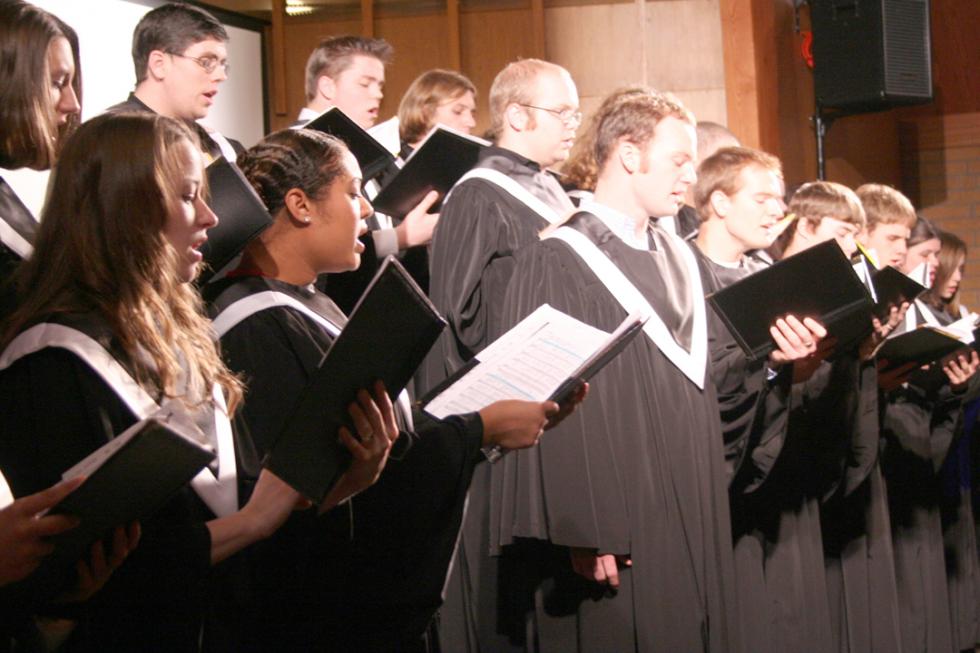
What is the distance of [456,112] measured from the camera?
5.28m

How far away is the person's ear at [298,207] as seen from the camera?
257cm

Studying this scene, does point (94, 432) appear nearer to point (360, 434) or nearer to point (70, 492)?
point (70, 492)

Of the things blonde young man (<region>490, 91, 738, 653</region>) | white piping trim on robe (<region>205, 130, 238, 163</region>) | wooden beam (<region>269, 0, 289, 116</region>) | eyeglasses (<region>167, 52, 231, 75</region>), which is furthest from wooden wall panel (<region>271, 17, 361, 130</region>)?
blonde young man (<region>490, 91, 738, 653</region>)

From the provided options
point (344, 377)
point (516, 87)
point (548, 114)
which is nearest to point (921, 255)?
point (548, 114)

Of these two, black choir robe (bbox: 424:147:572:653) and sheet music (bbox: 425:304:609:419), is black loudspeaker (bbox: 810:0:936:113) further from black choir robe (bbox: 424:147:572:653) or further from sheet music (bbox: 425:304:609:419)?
sheet music (bbox: 425:304:609:419)

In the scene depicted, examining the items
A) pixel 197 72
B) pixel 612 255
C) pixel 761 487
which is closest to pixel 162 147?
pixel 612 255

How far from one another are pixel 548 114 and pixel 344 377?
9.30 ft

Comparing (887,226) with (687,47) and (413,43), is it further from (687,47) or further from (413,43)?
(413,43)

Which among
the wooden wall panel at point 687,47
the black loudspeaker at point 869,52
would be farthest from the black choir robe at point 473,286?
the black loudspeaker at point 869,52

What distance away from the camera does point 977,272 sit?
30.9 feet

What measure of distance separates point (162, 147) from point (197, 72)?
2.21m

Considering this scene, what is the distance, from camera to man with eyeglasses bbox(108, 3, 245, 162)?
13.5 feet

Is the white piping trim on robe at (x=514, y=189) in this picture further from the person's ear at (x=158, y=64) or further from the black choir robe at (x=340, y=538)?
the black choir robe at (x=340, y=538)

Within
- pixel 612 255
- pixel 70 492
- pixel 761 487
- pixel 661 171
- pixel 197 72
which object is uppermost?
pixel 197 72
